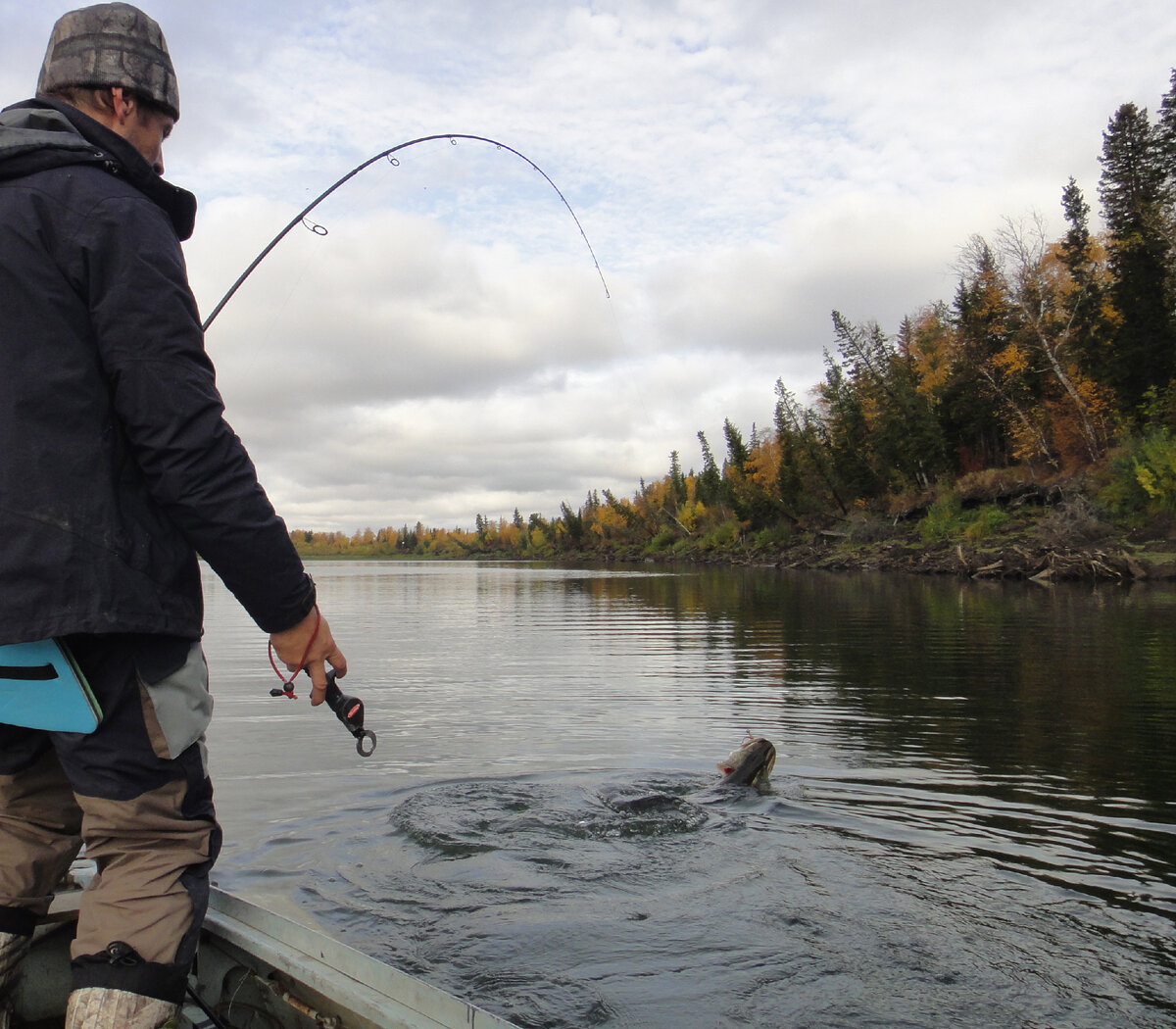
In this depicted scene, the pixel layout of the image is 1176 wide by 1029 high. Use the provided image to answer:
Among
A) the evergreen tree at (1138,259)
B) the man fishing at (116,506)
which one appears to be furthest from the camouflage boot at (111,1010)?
the evergreen tree at (1138,259)

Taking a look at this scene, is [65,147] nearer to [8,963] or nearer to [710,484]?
[8,963]

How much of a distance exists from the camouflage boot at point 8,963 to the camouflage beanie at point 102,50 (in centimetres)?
255

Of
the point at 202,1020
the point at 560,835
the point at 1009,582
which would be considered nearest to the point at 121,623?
the point at 202,1020

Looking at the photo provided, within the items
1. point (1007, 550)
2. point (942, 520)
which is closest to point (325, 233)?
point (1007, 550)

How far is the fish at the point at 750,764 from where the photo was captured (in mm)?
8188

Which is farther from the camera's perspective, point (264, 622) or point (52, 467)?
point (264, 622)

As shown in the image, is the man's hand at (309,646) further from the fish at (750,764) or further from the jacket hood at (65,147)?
the fish at (750,764)

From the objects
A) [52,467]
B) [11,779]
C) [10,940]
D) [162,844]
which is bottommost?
[10,940]

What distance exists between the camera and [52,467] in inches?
88.4

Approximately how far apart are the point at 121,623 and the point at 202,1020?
5.44ft

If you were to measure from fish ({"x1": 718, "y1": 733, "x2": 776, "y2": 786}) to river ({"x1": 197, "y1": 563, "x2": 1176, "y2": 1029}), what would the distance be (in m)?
0.18

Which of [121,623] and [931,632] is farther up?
[121,623]

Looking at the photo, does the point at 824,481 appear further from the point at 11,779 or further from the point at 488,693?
the point at 11,779

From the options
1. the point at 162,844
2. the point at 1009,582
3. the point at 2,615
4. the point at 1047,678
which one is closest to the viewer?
the point at 2,615
